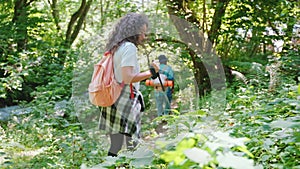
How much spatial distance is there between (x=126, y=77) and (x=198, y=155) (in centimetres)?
201

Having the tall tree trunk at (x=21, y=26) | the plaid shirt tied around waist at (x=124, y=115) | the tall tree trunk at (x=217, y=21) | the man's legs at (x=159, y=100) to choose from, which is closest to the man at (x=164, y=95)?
the man's legs at (x=159, y=100)

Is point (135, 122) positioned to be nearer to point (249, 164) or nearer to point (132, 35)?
point (132, 35)

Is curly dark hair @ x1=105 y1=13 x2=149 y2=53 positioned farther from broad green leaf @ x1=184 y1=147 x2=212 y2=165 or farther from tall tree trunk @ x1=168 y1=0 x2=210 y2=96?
tall tree trunk @ x1=168 y1=0 x2=210 y2=96

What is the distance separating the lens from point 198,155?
62 cm

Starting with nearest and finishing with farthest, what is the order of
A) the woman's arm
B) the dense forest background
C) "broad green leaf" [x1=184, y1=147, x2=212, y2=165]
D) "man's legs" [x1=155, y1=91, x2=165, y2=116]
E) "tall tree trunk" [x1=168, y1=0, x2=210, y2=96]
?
1. "broad green leaf" [x1=184, y1=147, x2=212, y2=165]
2. the woman's arm
3. the dense forest background
4. "man's legs" [x1=155, y1=91, x2=165, y2=116]
5. "tall tree trunk" [x1=168, y1=0, x2=210, y2=96]

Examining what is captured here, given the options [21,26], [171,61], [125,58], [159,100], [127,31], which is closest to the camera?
[125,58]

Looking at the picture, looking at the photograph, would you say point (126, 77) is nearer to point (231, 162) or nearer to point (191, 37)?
point (231, 162)

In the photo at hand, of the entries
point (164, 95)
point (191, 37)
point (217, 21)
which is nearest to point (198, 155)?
point (164, 95)

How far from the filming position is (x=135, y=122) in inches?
113

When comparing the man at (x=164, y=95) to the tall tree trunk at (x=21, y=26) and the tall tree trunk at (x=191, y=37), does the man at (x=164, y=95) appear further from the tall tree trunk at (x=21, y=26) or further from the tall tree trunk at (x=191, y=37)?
the tall tree trunk at (x=21, y=26)

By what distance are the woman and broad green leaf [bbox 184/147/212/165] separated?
1985 millimetres

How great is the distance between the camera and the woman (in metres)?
2.63

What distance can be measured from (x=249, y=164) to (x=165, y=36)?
5.56 metres

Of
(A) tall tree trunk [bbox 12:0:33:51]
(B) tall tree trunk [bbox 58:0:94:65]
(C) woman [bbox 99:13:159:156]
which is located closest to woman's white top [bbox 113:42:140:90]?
(C) woman [bbox 99:13:159:156]
